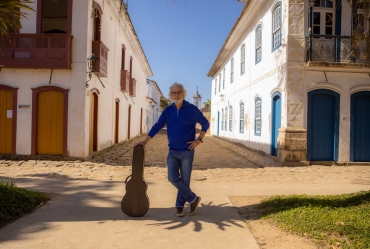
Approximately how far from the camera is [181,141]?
4.12m

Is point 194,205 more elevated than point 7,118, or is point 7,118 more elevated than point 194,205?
point 7,118

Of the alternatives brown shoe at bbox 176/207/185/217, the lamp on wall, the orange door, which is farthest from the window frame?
the orange door

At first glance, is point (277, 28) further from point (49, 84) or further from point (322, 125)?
point (49, 84)

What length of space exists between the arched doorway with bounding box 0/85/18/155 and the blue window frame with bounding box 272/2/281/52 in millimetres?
9167

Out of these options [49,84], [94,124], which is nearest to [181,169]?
[49,84]

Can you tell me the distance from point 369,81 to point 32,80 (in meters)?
11.3

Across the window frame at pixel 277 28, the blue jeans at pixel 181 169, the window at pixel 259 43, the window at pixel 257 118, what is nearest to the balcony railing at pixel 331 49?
the window frame at pixel 277 28

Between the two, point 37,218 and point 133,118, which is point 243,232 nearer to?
point 37,218

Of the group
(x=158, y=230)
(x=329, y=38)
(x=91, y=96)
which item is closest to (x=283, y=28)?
(x=329, y=38)

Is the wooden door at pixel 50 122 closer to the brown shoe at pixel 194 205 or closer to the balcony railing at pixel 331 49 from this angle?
the brown shoe at pixel 194 205

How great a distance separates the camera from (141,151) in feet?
13.5

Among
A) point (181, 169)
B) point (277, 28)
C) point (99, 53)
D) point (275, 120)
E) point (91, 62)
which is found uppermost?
point (277, 28)

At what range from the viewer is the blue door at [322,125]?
10.6 meters

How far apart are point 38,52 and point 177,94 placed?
25.3 feet
